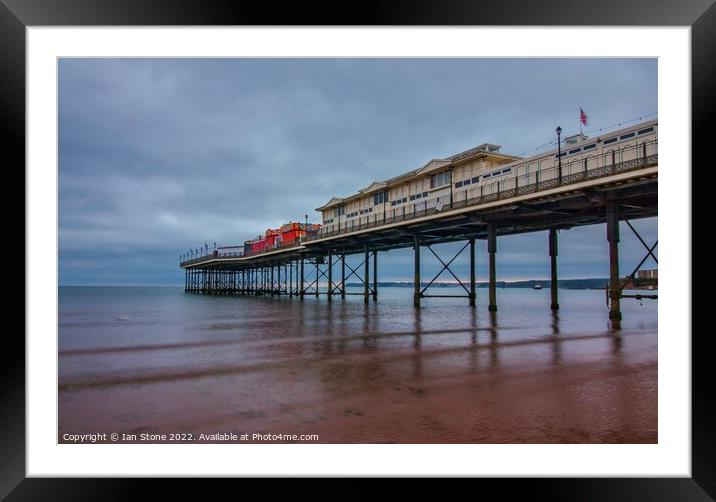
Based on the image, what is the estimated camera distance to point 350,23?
14.9ft

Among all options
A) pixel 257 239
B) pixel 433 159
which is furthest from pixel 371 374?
pixel 257 239

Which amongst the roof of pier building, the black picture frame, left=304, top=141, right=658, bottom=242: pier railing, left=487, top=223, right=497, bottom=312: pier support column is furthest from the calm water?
the roof of pier building

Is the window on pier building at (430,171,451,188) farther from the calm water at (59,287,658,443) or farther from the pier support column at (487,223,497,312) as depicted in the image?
the calm water at (59,287,658,443)

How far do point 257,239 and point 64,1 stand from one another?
232 feet

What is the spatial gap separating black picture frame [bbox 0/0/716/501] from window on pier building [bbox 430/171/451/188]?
76.7 ft

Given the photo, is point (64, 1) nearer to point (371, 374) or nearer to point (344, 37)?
point (344, 37)

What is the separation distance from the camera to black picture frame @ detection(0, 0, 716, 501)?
173 inches

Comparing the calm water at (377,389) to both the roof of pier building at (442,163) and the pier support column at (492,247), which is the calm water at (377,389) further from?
the roof of pier building at (442,163)

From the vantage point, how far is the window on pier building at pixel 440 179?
92.1 ft

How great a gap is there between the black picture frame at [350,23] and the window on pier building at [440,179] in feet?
76.7

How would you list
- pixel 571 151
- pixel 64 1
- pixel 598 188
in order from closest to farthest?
1. pixel 64 1
2. pixel 598 188
3. pixel 571 151

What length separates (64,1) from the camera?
14.8 ft

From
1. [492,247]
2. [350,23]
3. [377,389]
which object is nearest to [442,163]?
[492,247]

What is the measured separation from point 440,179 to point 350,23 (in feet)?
82.3
